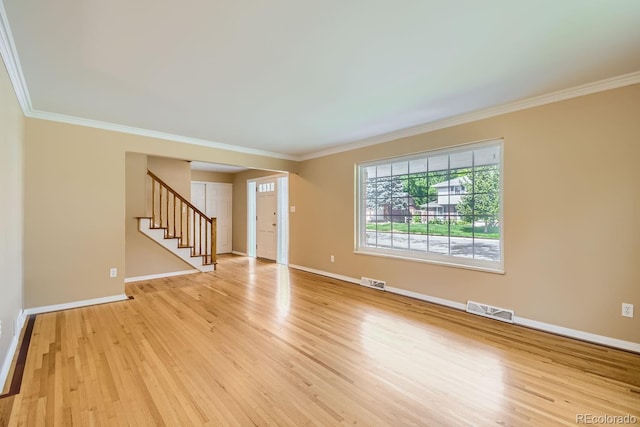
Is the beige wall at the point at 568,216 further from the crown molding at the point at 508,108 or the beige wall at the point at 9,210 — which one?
the beige wall at the point at 9,210

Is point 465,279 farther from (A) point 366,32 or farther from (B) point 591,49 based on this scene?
(A) point 366,32

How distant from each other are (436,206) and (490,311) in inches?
57.5

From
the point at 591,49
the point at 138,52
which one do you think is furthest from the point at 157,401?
the point at 591,49

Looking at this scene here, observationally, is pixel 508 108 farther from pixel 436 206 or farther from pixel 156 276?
pixel 156 276

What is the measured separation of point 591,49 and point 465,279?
2554 millimetres

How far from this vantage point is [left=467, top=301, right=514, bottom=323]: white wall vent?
3.23m

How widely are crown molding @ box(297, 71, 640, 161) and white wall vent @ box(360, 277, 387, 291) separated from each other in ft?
7.41

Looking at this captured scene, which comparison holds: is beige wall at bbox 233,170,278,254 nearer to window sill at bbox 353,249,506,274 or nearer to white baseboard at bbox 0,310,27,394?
window sill at bbox 353,249,506,274

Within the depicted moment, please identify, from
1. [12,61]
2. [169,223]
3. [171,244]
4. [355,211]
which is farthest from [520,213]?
[169,223]

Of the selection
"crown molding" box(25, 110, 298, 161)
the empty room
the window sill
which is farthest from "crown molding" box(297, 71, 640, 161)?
"crown molding" box(25, 110, 298, 161)

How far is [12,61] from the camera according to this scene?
7.35ft

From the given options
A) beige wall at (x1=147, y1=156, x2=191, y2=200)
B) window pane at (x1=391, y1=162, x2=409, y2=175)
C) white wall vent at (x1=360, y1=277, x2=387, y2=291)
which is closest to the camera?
window pane at (x1=391, y1=162, x2=409, y2=175)

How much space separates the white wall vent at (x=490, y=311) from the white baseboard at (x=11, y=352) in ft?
14.4

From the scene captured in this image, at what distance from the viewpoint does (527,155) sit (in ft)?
10.2
